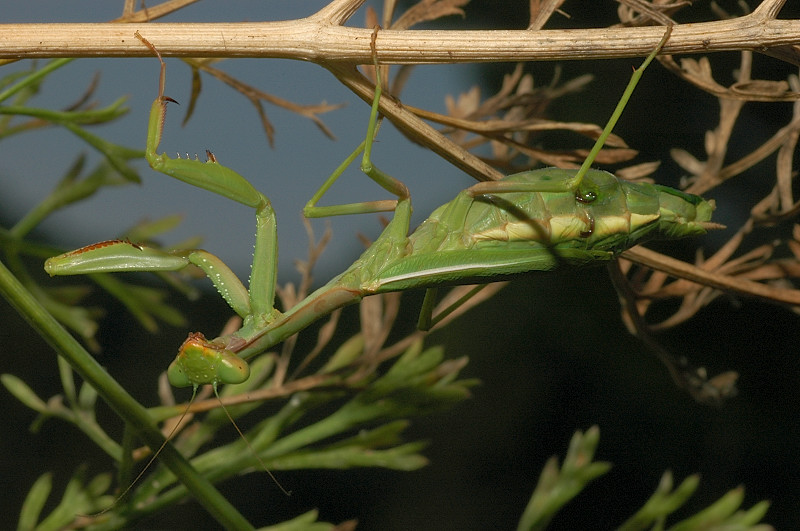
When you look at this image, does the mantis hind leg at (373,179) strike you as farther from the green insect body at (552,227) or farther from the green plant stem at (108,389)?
the green plant stem at (108,389)

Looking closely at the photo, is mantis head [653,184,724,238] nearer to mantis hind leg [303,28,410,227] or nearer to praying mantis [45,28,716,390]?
praying mantis [45,28,716,390]

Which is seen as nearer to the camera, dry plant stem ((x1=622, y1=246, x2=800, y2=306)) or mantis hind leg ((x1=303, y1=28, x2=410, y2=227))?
mantis hind leg ((x1=303, y1=28, x2=410, y2=227))

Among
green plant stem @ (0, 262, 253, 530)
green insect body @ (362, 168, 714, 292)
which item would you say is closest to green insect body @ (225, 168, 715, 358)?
green insect body @ (362, 168, 714, 292)

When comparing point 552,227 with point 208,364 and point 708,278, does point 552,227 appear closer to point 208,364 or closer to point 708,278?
point 708,278

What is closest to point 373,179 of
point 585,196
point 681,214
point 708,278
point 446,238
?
point 446,238

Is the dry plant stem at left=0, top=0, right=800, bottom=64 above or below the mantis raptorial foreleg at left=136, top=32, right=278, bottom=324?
above

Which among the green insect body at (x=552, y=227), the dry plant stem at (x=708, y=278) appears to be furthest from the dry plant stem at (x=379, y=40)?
the dry plant stem at (x=708, y=278)

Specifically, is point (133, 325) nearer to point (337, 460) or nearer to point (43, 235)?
point (43, 235)
